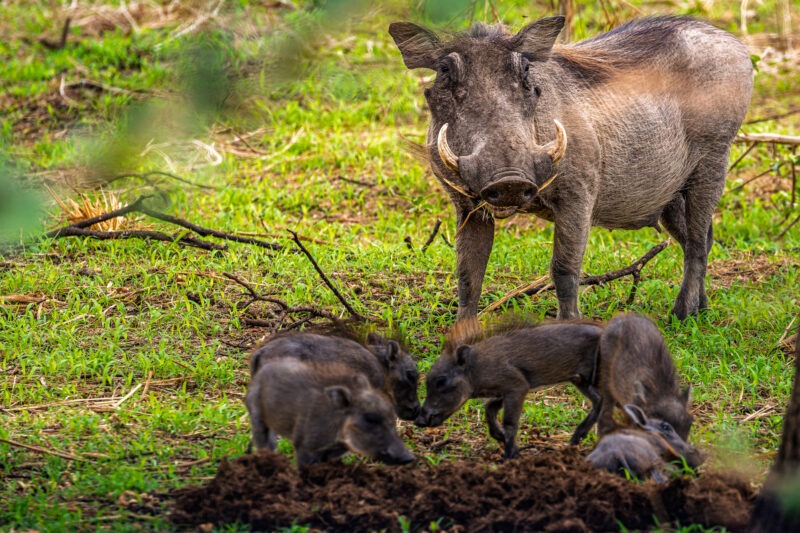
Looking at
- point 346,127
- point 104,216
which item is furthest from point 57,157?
point 346,127

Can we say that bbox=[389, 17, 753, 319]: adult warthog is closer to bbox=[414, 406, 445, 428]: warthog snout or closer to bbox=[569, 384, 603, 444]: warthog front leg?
bbox=[569, 384, 603, 444]: warthog front leg

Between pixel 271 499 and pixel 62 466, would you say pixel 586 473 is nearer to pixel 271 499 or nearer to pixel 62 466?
pixel 271 499

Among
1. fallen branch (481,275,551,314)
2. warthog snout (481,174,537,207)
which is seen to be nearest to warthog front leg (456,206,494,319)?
fallen branch (481,275,551,314)

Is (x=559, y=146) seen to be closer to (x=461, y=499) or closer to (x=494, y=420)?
(x=494, y=420)

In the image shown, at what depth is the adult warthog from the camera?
4719mm

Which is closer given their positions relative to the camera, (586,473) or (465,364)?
(586,473)

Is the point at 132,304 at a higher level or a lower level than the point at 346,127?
lower

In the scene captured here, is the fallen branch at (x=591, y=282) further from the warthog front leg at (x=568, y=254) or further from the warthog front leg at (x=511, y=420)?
the warthog front leg at (x=511, y=420)

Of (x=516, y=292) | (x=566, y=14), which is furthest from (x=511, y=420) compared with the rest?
(x=566, y=14)

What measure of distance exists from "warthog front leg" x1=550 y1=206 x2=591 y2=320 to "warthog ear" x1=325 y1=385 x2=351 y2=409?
201cm

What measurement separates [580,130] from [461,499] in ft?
7.94

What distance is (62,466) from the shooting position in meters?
3.79

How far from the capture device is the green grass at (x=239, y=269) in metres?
3.26

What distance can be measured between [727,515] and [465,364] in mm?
1095
